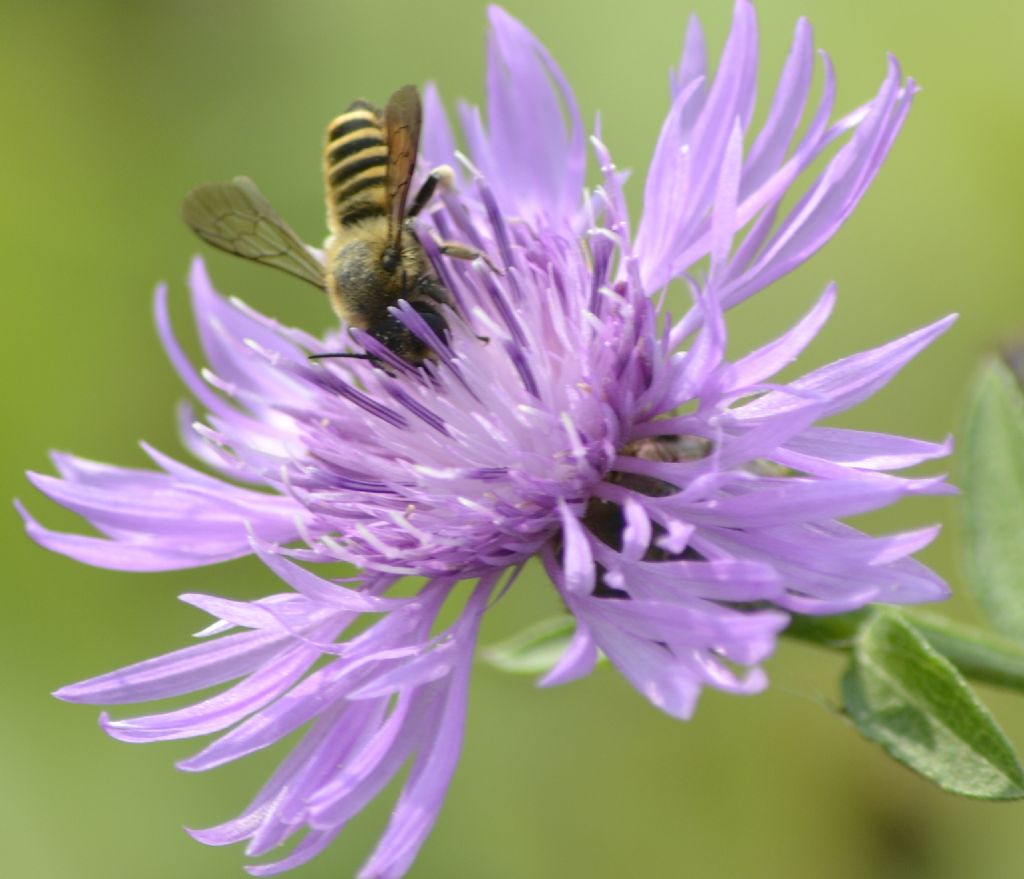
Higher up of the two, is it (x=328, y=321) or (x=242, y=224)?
(x=242, y=224)

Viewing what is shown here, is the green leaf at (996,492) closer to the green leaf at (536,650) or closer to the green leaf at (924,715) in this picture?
the green leaf at (924,715)

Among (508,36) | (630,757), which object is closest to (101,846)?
(630,757)

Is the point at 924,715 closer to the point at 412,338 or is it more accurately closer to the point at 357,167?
the point at 412,338

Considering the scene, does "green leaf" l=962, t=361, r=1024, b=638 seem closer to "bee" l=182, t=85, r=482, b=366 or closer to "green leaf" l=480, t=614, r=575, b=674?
"green leaf" l=480, t=614, r=575, b=674

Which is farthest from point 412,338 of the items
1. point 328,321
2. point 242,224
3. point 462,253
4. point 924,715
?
point 328,321

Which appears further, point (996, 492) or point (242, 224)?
point (242, 224)

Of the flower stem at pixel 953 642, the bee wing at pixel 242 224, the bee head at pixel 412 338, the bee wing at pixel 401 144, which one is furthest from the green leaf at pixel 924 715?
the bee wing at pixel 242 224

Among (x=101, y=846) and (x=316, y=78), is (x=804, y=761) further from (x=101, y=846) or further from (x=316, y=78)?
(x=316, y=78)
